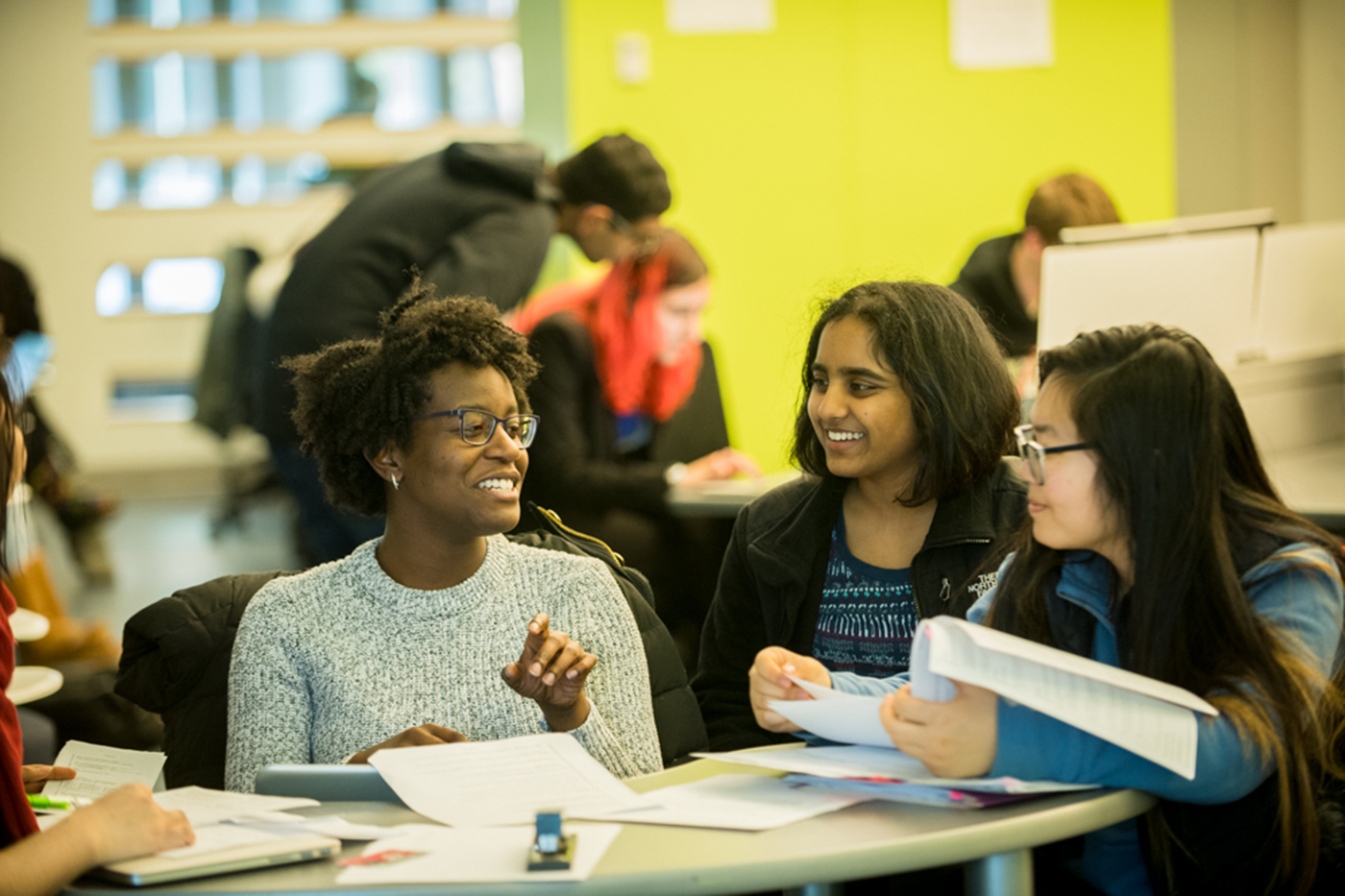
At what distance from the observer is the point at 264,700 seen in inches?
61.0

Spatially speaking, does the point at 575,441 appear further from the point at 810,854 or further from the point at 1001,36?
the point at 1001,36

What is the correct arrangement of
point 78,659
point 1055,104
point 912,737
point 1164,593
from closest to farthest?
point 912,737
point 1164,593
point 78,659
point 1055,104

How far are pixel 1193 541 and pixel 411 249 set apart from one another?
1882 mm

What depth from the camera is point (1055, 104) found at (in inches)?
194

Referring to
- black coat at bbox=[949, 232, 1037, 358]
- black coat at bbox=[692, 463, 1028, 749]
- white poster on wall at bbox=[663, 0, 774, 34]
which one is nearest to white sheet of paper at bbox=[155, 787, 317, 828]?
black coat at bbox=[692, 463, 1028, 749]

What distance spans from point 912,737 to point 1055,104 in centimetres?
432

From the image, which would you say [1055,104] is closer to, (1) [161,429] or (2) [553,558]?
(2) [553,558]

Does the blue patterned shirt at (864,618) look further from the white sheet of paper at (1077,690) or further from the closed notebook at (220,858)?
the closed notebook at (220,858)

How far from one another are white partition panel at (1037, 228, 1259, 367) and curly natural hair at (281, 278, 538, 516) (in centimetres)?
144

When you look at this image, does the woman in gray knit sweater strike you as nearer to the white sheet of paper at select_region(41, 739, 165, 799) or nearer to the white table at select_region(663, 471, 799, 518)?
the white sheet of paper at select_region(41, 739, 165, 799)

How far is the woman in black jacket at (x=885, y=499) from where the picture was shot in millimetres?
1785

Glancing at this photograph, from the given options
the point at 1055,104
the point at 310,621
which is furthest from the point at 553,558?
the point at 1055,104

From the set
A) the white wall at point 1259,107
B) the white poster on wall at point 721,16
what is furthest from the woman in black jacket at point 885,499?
the white wall at point 1259,107

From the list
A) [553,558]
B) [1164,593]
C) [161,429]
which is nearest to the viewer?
[1164,593]
